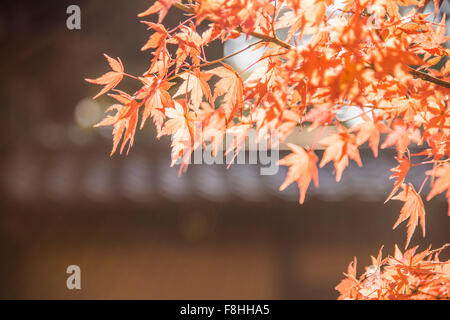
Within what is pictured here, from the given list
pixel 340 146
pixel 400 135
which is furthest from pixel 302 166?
pixel 400 135

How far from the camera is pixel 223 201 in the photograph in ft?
10.8

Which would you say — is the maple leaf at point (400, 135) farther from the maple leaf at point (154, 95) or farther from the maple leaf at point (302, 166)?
the maple leaf at point (154, 95)

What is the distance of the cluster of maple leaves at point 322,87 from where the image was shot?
545 mm

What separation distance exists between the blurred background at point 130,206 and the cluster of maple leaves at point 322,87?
2.45 meters

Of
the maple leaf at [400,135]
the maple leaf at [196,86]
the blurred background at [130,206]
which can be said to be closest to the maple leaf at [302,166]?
the maple leaf at [400,135]

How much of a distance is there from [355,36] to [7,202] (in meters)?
3.54

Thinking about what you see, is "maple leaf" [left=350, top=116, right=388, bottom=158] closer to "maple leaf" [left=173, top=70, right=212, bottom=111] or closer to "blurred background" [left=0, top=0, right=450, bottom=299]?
"maple leaf" [left=173, top=70, right=212, bottom=111]

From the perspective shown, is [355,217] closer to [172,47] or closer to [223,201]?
[223,201]

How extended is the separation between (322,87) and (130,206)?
Answer: 299 cm

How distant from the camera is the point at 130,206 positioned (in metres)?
3.25

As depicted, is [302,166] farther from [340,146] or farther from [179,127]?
[179,127]

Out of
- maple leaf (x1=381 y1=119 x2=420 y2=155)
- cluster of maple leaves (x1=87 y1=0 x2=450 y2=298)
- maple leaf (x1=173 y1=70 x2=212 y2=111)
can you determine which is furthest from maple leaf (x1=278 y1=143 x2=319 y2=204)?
maple leaf (x1=173 y1=70 x2=212 y2=111)

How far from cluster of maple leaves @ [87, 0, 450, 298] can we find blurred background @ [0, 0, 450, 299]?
2.45 metres
